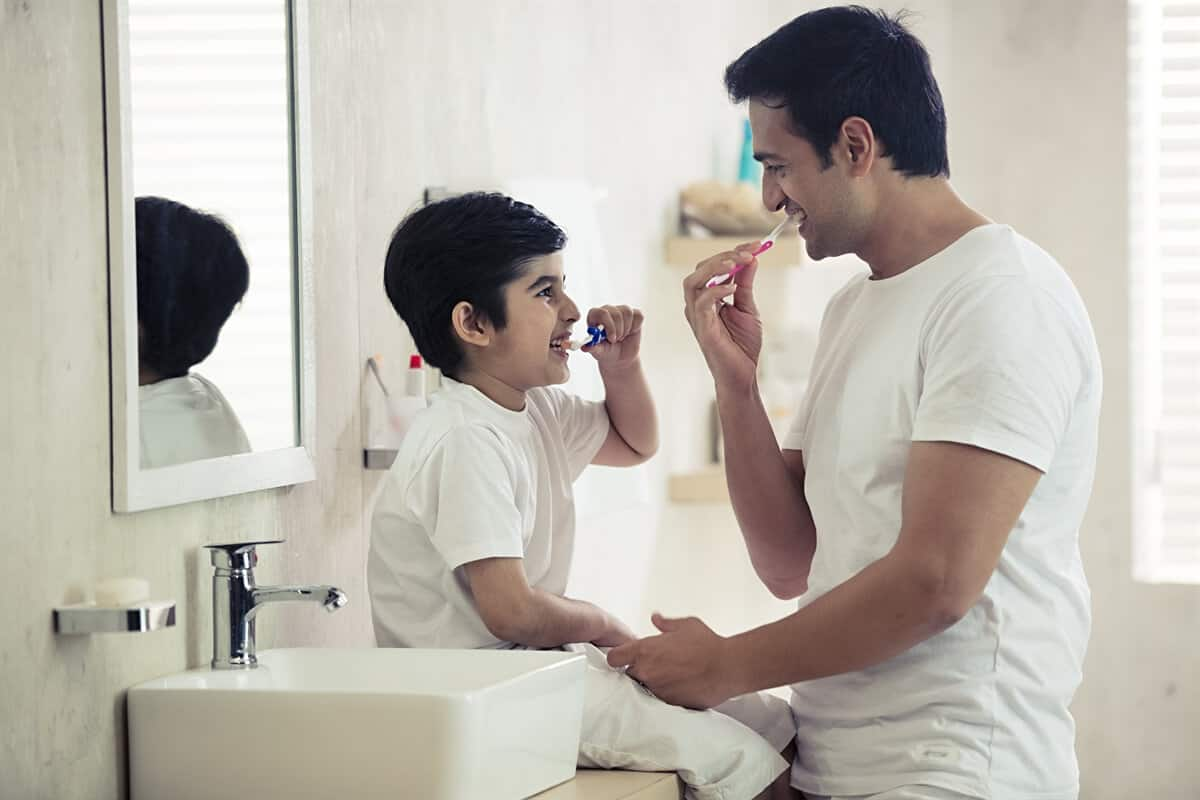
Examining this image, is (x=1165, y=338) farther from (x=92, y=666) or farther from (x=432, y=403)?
(x=92, y=666)

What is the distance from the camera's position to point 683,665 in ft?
4.64

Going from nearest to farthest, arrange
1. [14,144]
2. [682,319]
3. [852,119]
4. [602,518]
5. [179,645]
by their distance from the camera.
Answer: [14,144], [179,645], [852,119], [602,518], [682,319]

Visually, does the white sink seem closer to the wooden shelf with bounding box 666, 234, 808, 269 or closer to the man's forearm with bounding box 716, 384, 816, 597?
the man's forearm with bounding box 716, 384, 816, 597

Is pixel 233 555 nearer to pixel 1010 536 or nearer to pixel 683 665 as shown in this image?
pixel 683 665

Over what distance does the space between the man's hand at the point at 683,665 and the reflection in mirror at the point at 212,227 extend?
1.49 ft

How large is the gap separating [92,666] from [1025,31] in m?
2.81

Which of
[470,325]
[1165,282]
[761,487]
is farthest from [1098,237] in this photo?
[470,325]

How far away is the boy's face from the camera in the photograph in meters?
1.53

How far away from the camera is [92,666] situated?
120 cm

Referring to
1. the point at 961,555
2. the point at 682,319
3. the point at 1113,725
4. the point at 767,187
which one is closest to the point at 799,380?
the point at 682,319

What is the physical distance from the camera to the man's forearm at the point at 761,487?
1.66m

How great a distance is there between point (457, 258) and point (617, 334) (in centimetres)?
24

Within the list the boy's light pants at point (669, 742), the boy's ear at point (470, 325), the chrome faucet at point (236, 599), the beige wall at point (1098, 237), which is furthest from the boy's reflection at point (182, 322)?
the beige wall at point (1098, 237)

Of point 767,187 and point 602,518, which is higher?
point 767,187
